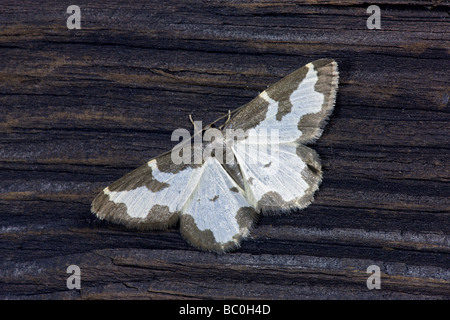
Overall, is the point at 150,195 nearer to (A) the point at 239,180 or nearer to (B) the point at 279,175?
(A) the point at 239,180

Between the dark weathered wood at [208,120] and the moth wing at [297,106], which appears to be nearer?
the moth wing at [297,106]

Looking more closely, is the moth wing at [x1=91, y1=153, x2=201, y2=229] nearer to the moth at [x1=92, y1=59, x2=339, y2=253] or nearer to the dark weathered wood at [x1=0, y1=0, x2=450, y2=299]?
the moth at [x1=92, y1=59, x2=339, y2=253]

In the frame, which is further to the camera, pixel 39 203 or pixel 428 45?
pixel 39 203

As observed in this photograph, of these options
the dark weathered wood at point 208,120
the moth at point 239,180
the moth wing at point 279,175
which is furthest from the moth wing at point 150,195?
the moth wing at point 279,175

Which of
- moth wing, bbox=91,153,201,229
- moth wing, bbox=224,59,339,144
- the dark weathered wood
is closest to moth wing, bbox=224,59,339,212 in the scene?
moth wing, bbox=224,59,339,144

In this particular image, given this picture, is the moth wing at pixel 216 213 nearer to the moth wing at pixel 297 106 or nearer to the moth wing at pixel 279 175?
the moth wing at pixel 279 175
